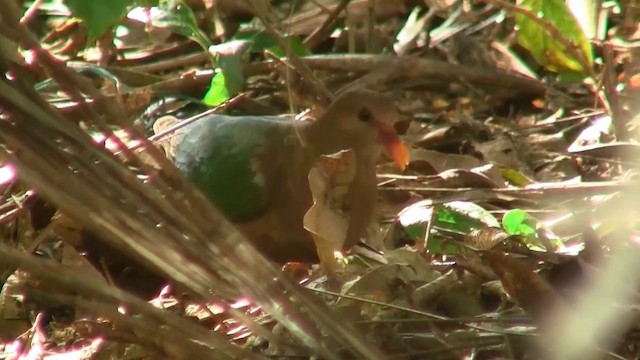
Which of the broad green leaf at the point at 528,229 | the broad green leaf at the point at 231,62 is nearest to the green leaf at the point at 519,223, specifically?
the broad green leaf at the point at 528,229

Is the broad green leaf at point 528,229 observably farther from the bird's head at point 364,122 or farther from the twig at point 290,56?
the twig at point 290,56

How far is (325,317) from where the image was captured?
153cm

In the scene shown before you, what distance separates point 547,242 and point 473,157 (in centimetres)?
109

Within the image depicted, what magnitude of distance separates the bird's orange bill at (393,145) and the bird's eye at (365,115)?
4cm

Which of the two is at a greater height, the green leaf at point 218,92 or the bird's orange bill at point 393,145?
the green leaf at point 218,92

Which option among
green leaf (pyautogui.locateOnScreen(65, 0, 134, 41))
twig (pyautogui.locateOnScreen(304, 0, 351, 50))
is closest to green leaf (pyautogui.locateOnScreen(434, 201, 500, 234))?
twig (pyautogui.locateOnScreen(304, 0, 351, 50))

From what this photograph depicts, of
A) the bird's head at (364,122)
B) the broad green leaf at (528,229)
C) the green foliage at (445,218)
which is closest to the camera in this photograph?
the broad green leaf at (528,229)

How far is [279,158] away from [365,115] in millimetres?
293

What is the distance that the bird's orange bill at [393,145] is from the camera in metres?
3.08

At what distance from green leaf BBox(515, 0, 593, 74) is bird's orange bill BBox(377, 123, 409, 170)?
0.57 metres

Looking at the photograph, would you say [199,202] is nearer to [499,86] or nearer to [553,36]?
[553,36]

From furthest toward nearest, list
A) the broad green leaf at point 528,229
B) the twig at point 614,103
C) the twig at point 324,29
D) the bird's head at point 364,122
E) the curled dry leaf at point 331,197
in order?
the twig at point 324,29 → the twig at point 614,103 → the bird's head at point 364,122 → the broad green leaf at point 528,229 → the curled dry leaf at point 331,197

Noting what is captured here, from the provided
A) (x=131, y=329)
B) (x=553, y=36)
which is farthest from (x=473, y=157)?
(x=131, y=329)

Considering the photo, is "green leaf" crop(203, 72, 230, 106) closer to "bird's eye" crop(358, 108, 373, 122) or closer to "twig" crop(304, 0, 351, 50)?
"bird's eye" crop(358, 108, 373, 122)
